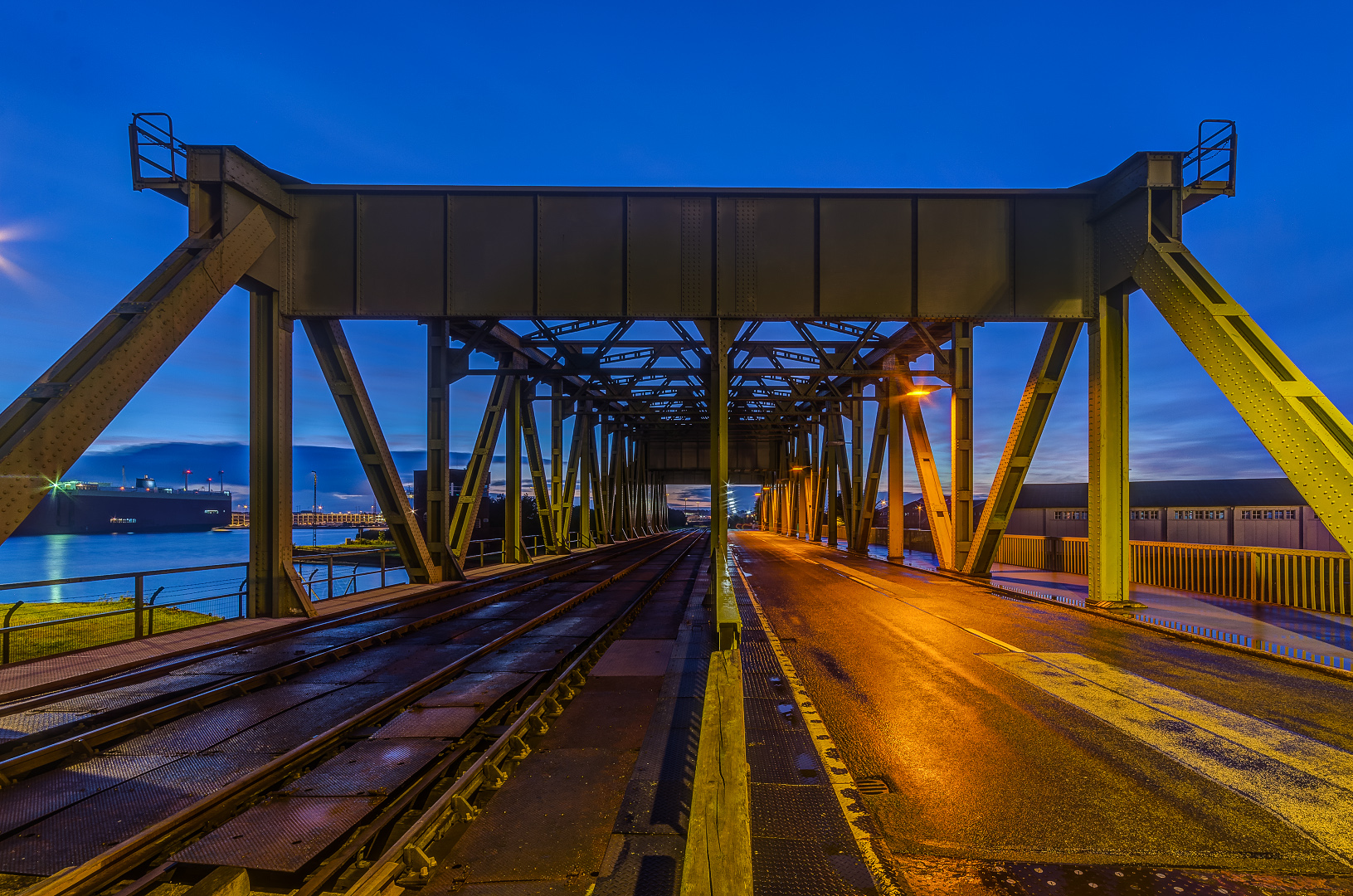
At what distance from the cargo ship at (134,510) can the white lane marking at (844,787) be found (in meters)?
148

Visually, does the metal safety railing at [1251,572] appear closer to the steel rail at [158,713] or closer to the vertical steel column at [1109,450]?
the vertical steel column at [1109,450]

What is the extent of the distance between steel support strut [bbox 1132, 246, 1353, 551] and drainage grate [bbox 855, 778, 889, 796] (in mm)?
7346

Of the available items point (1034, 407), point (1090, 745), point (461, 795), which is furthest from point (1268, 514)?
point (461, 795)

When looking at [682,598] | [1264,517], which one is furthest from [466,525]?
[1264,517]

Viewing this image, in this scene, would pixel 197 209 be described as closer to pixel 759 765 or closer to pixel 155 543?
pixel 759 765

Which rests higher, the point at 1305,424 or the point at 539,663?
the point at 1305,424

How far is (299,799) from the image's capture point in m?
4.72

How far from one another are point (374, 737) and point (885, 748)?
468 centimetres

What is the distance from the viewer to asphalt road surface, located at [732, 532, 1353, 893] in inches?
161

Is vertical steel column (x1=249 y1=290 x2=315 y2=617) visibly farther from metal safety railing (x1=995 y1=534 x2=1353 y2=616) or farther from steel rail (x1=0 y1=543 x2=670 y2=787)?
metal safety railing (x1=995 y1=534 x2=1353 y2=616)

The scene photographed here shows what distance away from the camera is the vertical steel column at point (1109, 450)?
43.3ft

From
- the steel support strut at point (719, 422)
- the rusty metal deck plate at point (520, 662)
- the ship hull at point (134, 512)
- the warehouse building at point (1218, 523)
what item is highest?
the steel support strut at point (719, 422)

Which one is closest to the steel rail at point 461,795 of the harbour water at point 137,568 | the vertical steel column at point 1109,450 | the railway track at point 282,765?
the railway track at point 282,765

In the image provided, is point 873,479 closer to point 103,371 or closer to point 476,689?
point 476,689
